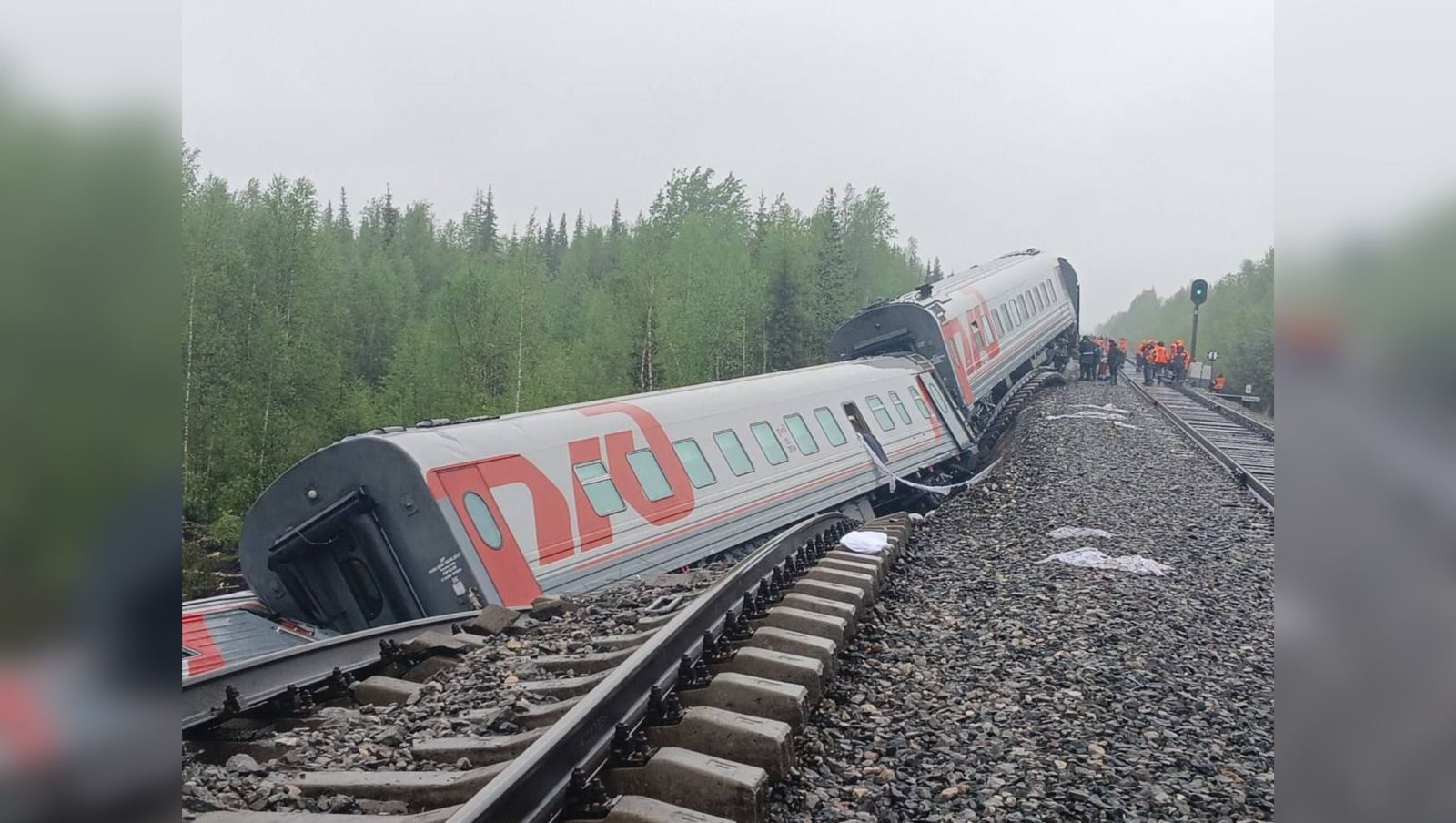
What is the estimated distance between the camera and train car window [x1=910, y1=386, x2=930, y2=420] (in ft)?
47.2

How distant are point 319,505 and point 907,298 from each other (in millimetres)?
12278

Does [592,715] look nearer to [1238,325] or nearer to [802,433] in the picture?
[802,433]

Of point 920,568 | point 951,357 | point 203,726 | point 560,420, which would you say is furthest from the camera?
point 951,357

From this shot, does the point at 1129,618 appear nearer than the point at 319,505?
Yes

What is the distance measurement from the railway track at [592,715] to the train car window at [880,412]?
747cm

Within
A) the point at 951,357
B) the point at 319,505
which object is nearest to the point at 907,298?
the point at 951,357

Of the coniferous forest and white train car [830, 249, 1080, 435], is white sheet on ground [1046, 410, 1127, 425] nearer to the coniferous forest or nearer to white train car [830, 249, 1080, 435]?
white train car [830, 249, 1080, 435]

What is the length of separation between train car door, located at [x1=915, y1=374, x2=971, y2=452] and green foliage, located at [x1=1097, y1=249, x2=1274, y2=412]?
179 inches

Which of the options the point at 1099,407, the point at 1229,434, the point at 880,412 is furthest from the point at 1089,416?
the point at 880,412

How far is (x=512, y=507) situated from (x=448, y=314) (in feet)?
66.0

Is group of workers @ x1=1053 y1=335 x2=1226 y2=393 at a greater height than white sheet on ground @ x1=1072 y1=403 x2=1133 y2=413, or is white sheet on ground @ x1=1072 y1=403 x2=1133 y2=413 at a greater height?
group of workers @ x1=1053 y1=335 x2=1226 y2=393

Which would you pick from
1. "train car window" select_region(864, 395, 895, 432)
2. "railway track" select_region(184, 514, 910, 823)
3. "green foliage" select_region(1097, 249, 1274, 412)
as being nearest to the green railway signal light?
"green foliage" select_region(1097, 249, 1274, 412)
